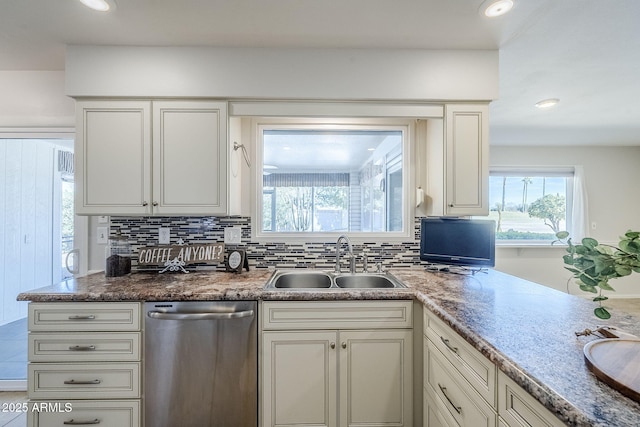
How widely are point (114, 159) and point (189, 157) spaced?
0.47m

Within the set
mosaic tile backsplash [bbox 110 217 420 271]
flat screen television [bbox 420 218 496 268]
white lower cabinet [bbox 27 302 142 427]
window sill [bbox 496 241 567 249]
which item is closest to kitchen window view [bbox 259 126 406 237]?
mosaic tile backsplash [bbox 110 217 420 271]

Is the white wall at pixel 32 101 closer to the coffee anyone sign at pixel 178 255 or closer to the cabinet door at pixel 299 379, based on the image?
the coffee anyone sign at pixel 178 255

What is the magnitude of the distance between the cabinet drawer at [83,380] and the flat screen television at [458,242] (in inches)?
77.8

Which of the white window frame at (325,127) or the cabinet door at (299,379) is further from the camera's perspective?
the white window frame at (325,127)

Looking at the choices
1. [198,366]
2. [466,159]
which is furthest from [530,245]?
[198,366]

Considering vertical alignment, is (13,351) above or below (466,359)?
below

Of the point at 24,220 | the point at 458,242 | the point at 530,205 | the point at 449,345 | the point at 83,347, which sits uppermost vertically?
the point at 530,205

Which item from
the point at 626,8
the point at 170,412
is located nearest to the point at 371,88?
the point at 626,8

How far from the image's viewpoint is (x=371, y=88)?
1901 millimetres

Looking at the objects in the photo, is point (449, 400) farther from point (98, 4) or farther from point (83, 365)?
point (98, 4)

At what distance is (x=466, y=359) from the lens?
1.14 metres

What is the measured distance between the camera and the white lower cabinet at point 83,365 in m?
1.56

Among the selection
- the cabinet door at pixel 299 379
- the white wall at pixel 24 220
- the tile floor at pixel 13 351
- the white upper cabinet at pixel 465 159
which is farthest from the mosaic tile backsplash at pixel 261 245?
the white wall at pixel 24 220

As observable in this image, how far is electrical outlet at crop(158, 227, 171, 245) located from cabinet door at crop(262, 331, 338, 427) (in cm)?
112
